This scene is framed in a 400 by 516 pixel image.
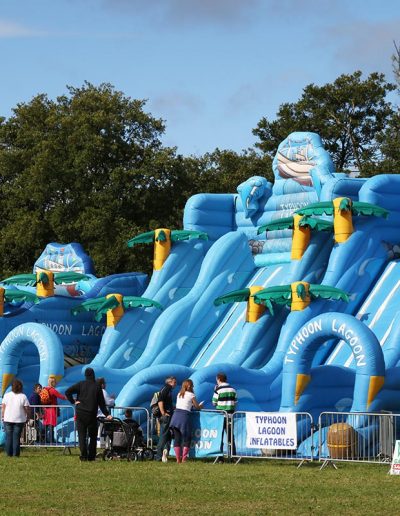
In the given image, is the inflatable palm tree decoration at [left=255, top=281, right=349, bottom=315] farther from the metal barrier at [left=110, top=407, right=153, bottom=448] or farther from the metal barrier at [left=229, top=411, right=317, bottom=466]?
Answer: the metal barrier at [left=229, top=411, right=317, bottom=466]

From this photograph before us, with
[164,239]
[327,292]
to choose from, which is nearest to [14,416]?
[327,292]

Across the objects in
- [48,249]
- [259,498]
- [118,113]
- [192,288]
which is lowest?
[259,498]

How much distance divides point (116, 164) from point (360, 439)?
90.1 ft

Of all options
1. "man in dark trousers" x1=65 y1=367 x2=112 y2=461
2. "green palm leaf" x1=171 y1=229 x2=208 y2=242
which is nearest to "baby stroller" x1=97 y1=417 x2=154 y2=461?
"man in dark trousers" x1=65 y1=367 x2=112 y2=461

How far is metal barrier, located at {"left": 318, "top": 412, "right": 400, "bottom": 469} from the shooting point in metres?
18.4

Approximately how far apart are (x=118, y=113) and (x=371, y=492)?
110 ft

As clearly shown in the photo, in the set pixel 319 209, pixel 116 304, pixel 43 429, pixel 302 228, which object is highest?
pixel 319 209

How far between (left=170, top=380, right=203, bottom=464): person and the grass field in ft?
1.48

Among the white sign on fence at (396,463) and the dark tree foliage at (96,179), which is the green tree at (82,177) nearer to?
the dark tree foliage at (96,179)

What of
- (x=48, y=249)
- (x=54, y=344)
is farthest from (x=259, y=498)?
(x=48, y=249)

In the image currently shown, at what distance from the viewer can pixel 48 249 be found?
3647cm

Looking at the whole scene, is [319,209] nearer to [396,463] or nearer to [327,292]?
[327,292]

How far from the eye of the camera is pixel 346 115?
156 ft

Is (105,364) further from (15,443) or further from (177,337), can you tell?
(15,443)
